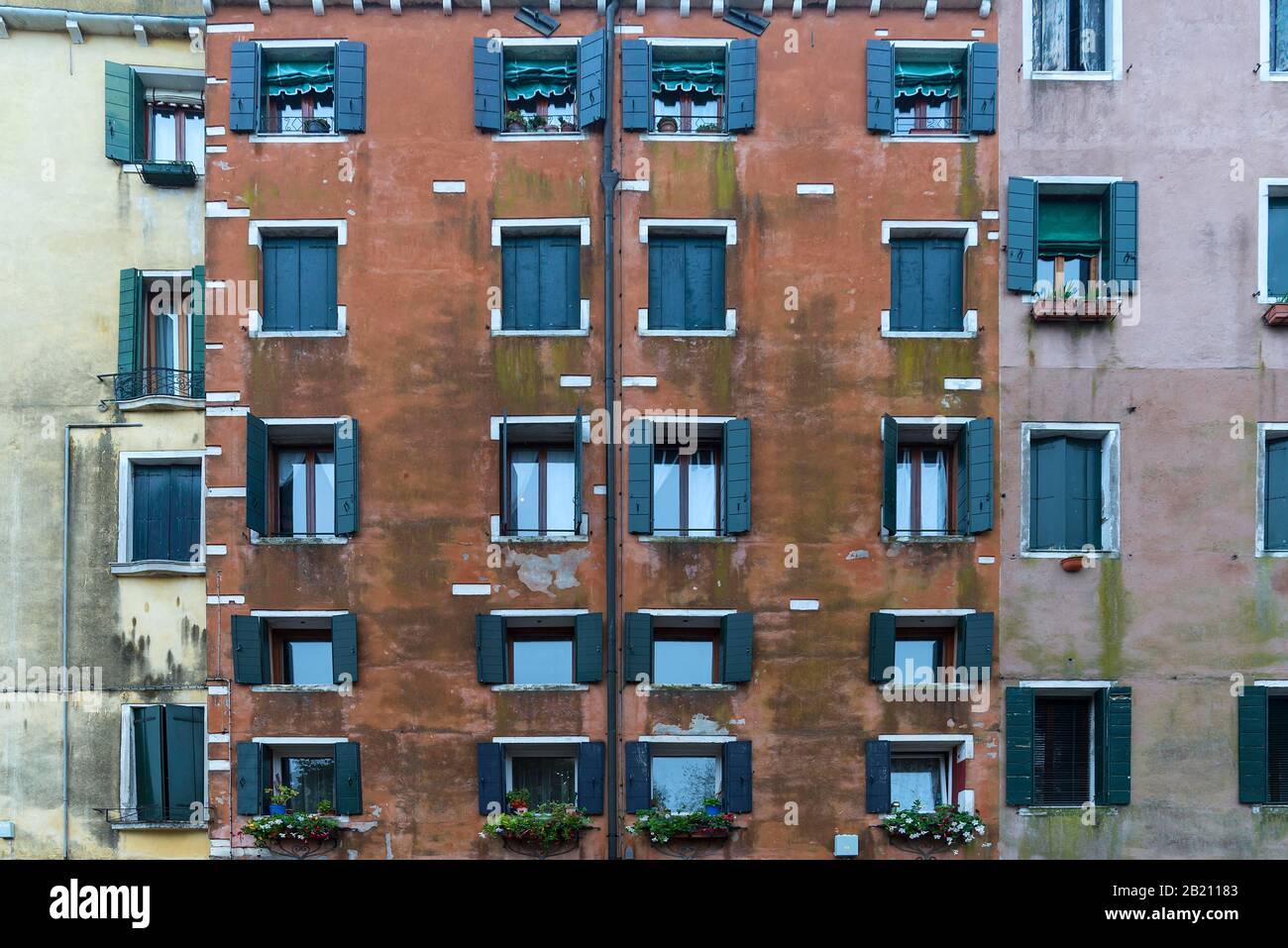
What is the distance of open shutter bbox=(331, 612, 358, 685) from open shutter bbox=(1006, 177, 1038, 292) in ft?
38.2

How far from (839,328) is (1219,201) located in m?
6.43

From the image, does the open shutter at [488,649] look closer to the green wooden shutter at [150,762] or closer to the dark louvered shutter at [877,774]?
the green wooden shutter at [150,762]

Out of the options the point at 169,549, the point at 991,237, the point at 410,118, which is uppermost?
the point at 410,118

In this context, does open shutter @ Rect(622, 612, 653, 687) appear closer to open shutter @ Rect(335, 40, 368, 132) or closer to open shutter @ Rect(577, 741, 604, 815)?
open shutter @ Rect(577, 741, 604, 815)

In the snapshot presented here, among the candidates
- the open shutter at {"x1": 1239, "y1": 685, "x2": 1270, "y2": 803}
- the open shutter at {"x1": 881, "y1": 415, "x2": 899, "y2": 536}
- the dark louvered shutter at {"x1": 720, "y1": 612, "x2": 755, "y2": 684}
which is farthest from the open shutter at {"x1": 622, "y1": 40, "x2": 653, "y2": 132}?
the open shutter at {"x1": 1239, "y1": 685, "x2": 1270, "y2": 803}

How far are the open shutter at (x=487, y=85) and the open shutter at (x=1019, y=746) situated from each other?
12.2m

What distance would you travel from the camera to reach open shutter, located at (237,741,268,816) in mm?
19297

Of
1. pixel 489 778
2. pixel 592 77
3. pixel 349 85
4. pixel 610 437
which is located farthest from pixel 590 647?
pixel 349 85

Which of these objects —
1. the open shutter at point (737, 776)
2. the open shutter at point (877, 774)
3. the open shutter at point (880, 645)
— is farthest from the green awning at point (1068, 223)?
the open shutter at point (737, 776)

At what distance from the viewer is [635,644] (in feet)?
63.7

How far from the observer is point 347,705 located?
19.5m

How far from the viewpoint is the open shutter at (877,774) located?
19.3 m

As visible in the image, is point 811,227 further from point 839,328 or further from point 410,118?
point 410,118

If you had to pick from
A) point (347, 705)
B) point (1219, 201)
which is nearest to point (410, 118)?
point (347, 705)
